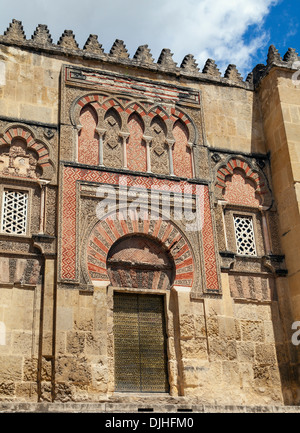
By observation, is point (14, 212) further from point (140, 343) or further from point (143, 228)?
point (140, 343)

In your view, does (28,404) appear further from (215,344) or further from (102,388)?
(215,344)

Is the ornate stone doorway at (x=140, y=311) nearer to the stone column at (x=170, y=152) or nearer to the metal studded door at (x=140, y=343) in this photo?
the metal studded door at (x=140, y=343)

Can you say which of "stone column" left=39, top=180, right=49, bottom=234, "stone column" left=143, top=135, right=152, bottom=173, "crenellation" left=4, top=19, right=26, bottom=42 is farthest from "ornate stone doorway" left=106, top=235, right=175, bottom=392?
"crenellation" left=4, top=19, right=26, bottom=42

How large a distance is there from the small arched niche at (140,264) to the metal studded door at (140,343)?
18 centimetres

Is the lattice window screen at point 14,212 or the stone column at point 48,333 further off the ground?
the lattice window screen at point 14,212

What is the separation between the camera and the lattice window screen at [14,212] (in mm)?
7699

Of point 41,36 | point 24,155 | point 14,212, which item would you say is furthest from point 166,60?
point 14,212

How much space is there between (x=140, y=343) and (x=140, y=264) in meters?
1.03

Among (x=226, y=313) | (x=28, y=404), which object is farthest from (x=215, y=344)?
(x=28, y=404)

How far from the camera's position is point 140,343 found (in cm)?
766

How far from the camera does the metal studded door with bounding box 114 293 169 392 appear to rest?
7.45m

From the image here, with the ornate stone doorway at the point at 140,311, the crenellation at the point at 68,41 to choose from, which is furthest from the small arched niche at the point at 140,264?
the crenellation at the point at 68,41

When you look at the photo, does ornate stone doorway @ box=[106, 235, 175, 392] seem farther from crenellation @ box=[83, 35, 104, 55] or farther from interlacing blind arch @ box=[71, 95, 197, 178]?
crenellation @ box=[83, 35, 104, 55]

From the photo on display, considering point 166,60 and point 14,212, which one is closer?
point 14,212
